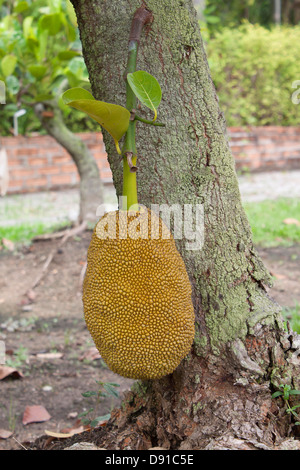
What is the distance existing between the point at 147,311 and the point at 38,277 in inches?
82.5

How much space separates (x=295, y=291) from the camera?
97.7 inches

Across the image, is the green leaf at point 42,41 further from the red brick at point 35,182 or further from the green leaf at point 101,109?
the red brick at point 35,182

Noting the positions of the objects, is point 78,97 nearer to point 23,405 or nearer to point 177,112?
point 177,112

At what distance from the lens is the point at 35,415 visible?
1.63 metres

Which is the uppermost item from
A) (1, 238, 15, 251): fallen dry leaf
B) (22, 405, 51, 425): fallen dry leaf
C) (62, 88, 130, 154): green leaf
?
(62, 88, 130, 154): green leaf

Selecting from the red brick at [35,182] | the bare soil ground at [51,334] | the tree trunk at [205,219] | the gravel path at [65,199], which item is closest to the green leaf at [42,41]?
the bare soil ground at [51,334]

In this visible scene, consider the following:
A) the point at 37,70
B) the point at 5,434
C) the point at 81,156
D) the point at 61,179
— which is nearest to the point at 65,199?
the point at 61,179

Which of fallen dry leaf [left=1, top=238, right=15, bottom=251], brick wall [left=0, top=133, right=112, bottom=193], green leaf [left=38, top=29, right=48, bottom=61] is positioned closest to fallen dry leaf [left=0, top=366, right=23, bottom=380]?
fallen dry leaf [left=1, top=238, right=15, bottom=251]

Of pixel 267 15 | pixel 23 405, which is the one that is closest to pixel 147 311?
pixel 23 405

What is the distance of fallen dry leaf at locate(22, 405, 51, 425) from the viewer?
161 cm

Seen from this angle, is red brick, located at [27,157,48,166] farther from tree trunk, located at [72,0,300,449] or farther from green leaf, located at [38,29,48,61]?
tree trunk, located at [72,0,300,449]

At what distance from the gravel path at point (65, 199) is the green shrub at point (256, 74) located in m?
0.94

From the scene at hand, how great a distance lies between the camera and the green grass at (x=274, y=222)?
3275 mm

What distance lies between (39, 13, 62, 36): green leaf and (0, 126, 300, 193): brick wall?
2593 mm
